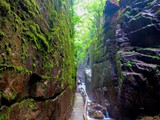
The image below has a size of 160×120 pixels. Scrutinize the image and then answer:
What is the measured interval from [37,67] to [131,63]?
8981 mm

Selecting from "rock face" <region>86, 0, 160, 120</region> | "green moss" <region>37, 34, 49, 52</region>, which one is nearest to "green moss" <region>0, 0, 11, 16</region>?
"green moss" <region>37, 34, 49, 52</region>

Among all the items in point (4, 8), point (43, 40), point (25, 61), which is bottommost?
point (25, 61)

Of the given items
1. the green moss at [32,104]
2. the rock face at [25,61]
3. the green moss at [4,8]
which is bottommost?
the green moss at [32,104]

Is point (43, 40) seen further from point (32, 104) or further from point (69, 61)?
point (69, 61)

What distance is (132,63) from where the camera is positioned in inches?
454

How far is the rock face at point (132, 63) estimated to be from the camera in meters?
10.6

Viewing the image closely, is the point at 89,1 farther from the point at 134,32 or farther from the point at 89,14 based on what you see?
the point at 134,32

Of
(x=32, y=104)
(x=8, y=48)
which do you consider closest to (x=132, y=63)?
(x=32, y=104)

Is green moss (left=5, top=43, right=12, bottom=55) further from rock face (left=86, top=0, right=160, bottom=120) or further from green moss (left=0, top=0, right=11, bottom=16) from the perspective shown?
rock face (left=86, top=0, right=160, bottom=120)

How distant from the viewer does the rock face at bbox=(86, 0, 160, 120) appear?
34.8 ft

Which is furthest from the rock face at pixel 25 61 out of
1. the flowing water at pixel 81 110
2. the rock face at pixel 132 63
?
the rock face at pixel 132 63

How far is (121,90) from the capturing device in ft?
37.4

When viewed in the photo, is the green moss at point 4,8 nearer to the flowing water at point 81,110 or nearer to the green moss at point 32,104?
the green moss at point 32,104

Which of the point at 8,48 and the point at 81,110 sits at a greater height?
the point at 8,48
